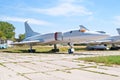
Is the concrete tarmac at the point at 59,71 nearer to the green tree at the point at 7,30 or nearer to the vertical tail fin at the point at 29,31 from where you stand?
the vertical tail fin at the point at 29,31

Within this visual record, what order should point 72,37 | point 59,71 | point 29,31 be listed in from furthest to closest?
point 29,31
point 72,37
point 59,71

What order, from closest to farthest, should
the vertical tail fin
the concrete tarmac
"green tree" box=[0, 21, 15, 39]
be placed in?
1. the concrete tarmac
2. the vertical tail fin
3. "green tree" box=[0, 21, 15, 39]

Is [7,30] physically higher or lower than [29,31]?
higher

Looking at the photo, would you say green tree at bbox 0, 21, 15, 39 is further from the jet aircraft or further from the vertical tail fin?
the jet aircraft

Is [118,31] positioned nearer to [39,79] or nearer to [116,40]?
[116,40]

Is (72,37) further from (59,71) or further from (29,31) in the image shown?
(59,71)

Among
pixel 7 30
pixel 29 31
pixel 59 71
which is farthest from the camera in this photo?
pixel 7 30

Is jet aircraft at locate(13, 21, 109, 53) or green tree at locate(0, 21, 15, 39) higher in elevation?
green tree at locate(0, 21, 15, 39)

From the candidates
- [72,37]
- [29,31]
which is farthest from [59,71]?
[29,31]

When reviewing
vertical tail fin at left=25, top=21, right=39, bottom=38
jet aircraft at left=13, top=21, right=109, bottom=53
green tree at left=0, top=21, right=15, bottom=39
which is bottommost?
jet aircraft at left=13, top=21, right=109, bottom=53

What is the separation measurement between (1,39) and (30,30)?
59.5 m

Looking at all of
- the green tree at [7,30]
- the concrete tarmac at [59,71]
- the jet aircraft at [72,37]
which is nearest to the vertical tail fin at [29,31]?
the jet aircraft at [72,37]

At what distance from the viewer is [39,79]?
30.9 feet

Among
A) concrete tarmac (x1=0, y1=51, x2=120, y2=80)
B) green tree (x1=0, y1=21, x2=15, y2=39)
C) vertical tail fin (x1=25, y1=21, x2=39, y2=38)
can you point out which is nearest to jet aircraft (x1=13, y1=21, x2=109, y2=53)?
vertical tail fin (x1=25, y1=21, x2=39, y2=38)
